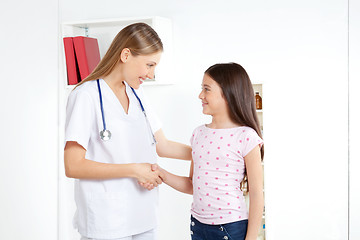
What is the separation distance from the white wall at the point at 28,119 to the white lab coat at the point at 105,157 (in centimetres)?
139

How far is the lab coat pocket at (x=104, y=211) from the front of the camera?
5.49ft

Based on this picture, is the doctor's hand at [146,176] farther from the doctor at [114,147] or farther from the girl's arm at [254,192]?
the girl's arm at [254,192]

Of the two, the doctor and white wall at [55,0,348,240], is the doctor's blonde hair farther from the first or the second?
white wall at [55,0,348,240]

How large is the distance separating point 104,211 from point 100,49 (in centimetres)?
163

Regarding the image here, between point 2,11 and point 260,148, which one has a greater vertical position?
point 2,11

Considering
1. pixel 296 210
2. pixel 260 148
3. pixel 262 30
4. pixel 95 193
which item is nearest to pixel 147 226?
pixel 95 193

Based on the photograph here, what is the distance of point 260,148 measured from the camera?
1.73 m

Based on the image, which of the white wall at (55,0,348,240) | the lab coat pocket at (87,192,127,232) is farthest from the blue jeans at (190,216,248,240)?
the white wall at (55,0,348,240)

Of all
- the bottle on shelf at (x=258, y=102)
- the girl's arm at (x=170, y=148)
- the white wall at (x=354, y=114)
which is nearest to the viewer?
the girl's arm at (x=170, y=148)

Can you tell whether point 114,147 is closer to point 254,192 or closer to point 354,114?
point 254,192

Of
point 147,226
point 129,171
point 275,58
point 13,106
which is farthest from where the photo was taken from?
point 13,106

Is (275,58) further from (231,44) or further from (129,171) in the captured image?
(129,171)

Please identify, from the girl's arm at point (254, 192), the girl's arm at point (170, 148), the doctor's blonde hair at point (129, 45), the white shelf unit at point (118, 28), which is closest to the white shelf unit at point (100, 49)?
the white shelf unit at point (118, 28)

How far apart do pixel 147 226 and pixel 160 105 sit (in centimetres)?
132
